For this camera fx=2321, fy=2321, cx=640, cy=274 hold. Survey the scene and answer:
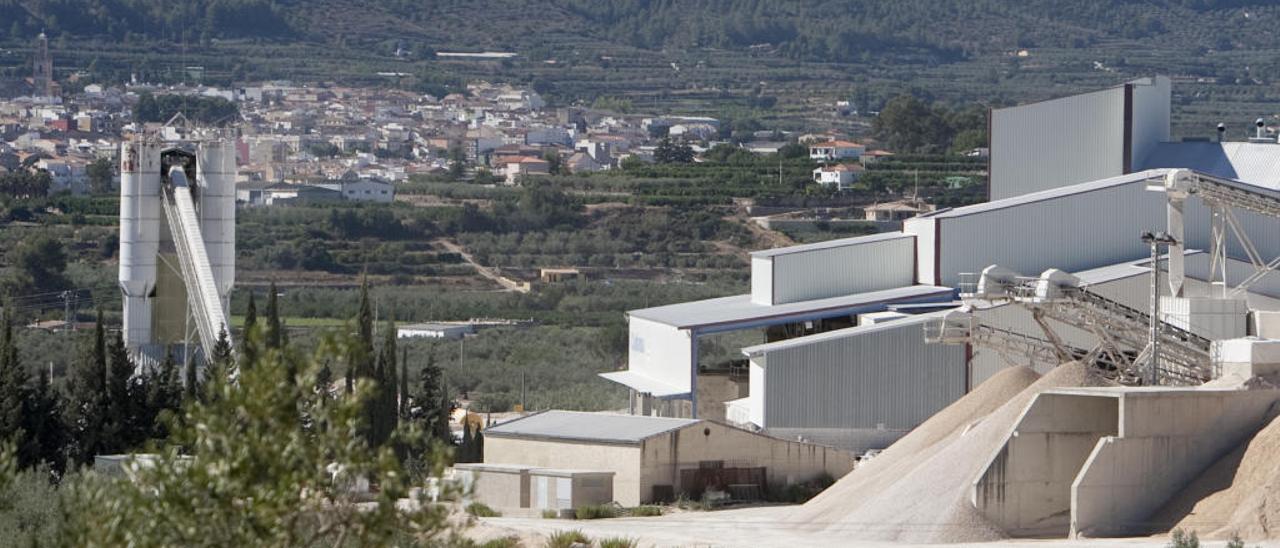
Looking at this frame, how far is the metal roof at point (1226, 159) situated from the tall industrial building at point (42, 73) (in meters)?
136

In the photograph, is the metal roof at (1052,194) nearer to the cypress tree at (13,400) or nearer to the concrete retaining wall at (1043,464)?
the concrete retaining wall at (1043,464)

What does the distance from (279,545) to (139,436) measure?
2740cm

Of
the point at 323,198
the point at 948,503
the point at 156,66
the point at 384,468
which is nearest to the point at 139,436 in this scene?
the point at 948,503

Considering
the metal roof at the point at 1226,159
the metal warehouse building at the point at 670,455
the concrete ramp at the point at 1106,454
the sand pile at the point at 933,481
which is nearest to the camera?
the concrete ramp at the point at 1106,454

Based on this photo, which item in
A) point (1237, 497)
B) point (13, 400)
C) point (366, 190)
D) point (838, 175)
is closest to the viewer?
point (1237, 497)

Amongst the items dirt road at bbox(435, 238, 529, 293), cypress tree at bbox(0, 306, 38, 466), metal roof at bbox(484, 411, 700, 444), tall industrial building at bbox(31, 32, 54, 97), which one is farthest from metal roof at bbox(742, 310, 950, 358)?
tall industrial building at bbox(31, 32, 54, 97)

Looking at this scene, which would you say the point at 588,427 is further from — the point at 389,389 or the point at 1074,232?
the point at 1074,232

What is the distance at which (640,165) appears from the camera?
137125 millimetres

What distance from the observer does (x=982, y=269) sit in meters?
52.9

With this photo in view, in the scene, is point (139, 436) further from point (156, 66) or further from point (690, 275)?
point (156, 66)

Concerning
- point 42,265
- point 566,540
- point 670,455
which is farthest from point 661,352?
point 42,265

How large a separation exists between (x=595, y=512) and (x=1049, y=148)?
24.2m

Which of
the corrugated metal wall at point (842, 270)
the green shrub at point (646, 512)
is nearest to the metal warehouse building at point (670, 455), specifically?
the green shrub at point (646, 512)

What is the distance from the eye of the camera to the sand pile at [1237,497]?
34250 millimetres
